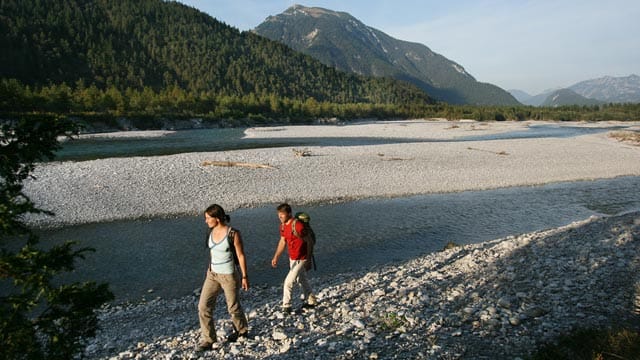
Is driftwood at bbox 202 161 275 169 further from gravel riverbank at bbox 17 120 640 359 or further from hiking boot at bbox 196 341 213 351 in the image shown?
hiking boot at bbox 196 341 213 351

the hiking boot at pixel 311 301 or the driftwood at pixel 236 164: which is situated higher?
the driftwood at pixel 236 164

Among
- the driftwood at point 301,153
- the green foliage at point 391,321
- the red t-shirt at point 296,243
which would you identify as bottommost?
the green foliage at point 391,321

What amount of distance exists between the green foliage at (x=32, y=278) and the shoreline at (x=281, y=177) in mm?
16402

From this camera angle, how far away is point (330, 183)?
26.2m

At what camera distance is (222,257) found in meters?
7.21

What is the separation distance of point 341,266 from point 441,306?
510 cm

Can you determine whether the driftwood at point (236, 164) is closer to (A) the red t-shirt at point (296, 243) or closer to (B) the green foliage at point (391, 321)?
(A) the red t-shirt at point (296, 243)

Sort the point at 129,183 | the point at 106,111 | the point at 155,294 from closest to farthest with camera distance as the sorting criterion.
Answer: the point at 155,294
the point at 129,183
the point at 106,111

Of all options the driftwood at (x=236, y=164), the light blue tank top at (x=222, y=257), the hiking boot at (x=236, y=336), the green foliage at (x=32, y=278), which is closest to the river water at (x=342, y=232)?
the hiking boot at (x=236, y=336)

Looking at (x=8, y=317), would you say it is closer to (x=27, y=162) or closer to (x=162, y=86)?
(x=27, y=162)

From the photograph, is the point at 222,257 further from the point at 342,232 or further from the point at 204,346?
the point at 342,232

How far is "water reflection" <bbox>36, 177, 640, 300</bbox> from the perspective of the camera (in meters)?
13.0

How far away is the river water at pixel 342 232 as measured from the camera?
12.9 m

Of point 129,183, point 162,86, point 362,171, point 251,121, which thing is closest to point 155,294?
point 129,183
